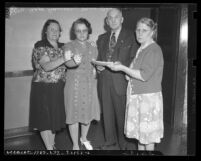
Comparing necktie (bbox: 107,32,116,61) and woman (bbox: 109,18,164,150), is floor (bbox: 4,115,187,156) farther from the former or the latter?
necktie (bbox: 107,32,116,61)

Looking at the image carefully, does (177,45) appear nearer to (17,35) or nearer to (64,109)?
(64,109)

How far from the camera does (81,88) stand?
193 centimetres

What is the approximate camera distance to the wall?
6.36 feet

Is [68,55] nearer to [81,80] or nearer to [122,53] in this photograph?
[81,80]

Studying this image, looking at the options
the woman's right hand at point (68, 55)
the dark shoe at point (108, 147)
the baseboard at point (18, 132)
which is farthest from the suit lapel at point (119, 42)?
the baseboard at point (18, 132)

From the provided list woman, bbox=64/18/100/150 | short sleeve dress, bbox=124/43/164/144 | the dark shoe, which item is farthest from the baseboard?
short sleeve dress, bbox=124/43/164/144

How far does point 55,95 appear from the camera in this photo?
1.93m

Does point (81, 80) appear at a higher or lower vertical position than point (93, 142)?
higher

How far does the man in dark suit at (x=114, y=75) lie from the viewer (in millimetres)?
1925

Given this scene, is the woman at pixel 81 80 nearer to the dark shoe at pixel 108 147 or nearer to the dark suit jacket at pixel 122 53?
the dark suit jacket at pixel 122 53

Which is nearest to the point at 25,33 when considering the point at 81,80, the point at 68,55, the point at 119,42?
the point at 68,55

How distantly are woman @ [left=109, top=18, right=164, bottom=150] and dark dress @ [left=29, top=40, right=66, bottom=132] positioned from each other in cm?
33

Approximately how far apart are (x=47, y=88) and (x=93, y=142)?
1.34 ft
